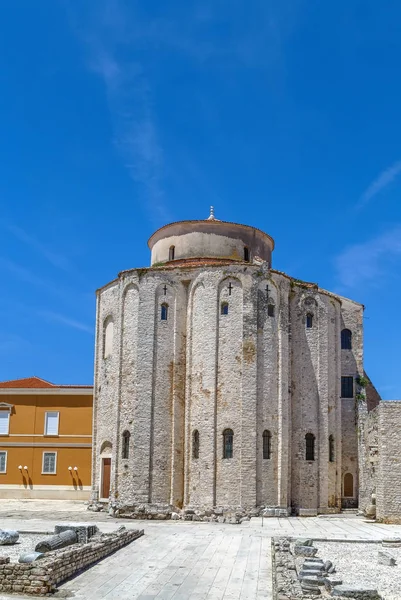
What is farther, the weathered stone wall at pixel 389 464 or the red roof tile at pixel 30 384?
the red roof tile at pixel 30 384

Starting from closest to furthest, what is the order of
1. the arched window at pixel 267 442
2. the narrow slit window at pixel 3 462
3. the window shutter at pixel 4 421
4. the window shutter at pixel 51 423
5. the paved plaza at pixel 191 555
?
the paved plaza at pixel 191 555 → the arched window at pixel 267 442 → the narrow slit window at pixel 3 462 → the window shutter at pixel 51 423 → the window shutter at pixel 4 421

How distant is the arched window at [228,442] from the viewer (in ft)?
111

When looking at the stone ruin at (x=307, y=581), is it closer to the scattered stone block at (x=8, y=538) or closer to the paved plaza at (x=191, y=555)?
the paved plaza at (x=191, y=555)

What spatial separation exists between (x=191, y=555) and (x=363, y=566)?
4.64 m

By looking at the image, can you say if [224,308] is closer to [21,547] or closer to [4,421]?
[4,421]

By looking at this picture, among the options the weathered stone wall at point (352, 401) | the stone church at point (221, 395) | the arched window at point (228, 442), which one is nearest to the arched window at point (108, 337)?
the stone church at point (221, 395)

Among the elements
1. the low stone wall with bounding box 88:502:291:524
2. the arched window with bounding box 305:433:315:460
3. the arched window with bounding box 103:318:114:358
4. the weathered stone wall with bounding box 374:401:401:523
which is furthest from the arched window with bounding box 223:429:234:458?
the arched window with bounding box 103:318:114:358

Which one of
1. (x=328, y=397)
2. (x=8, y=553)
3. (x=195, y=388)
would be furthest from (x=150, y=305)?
(x=8, y=553)

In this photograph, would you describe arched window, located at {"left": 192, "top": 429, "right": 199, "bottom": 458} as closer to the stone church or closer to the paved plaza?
the stone church

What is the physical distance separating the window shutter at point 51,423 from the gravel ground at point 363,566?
77.5 feet

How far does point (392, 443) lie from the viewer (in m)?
30.1

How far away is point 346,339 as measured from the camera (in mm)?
40938

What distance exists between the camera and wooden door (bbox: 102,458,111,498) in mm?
37125

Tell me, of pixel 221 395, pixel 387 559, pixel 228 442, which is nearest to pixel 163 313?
pixel 221 395
